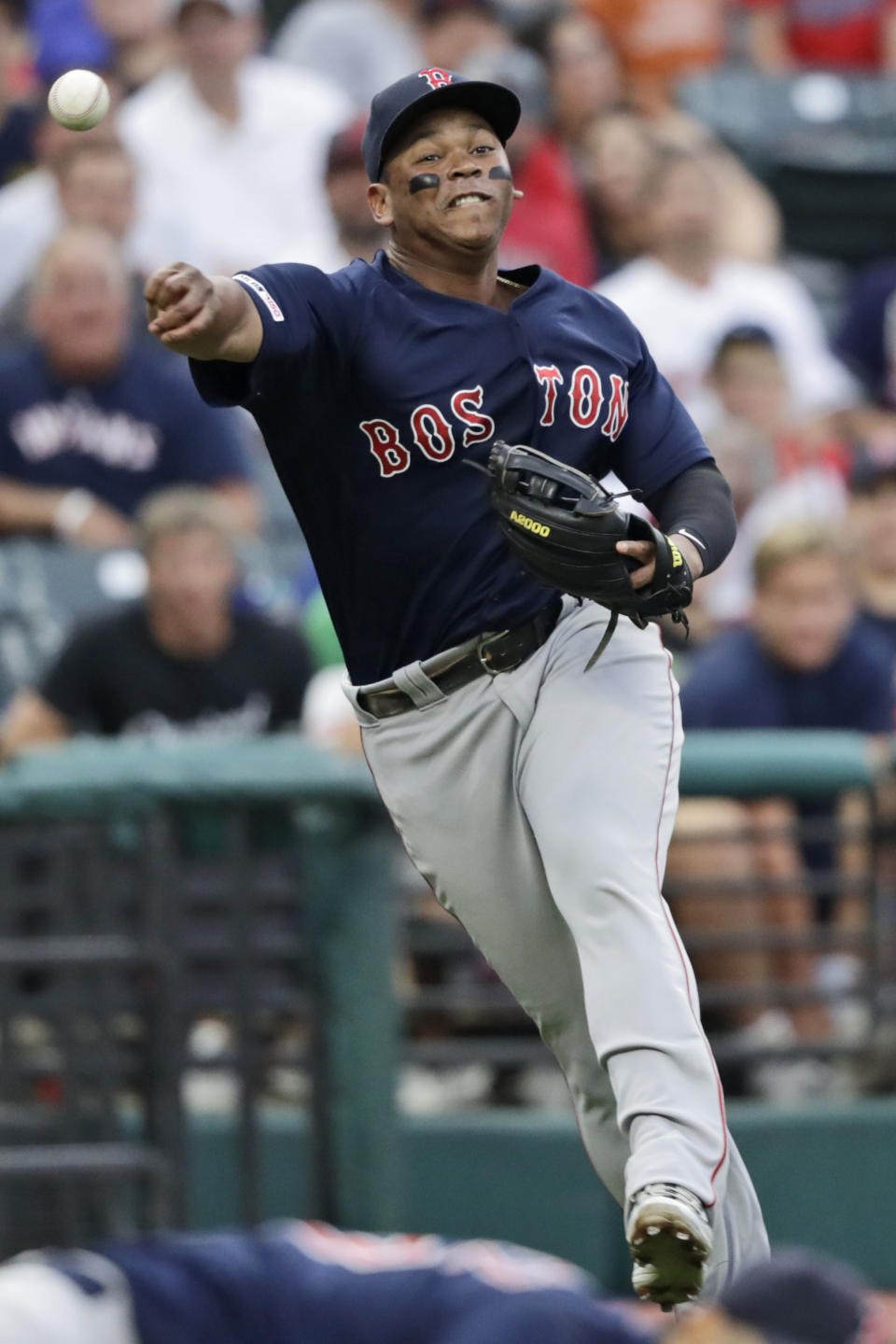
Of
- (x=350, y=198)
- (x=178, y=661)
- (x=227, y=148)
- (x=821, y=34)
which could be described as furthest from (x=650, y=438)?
(x=821, y=34)

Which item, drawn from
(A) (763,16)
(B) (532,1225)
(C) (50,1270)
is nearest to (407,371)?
(C) (50,1270)

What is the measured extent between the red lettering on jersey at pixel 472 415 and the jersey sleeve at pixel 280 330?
0.19m

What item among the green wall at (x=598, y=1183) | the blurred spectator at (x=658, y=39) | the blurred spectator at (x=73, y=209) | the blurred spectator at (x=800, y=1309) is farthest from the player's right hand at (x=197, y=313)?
the blurred spectator at (x=658, y=39)

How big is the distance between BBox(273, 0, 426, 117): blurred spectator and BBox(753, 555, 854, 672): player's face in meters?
4.34

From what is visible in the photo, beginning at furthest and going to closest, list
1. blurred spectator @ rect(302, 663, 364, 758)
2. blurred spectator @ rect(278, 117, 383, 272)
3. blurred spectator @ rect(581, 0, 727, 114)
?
1. blurred spectator @ rect(581, 0, 727, 114)
2. blurred spectator @ rect(278, 117, 383, 272)
3. blurred spectator @ rect(302, 663, 364, 758)

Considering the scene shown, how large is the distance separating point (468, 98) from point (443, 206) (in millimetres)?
166

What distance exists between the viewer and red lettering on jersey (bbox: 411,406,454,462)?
3428mm

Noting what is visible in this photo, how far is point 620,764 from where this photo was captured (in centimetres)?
350

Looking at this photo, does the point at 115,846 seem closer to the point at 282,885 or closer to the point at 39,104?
the point at 282,885

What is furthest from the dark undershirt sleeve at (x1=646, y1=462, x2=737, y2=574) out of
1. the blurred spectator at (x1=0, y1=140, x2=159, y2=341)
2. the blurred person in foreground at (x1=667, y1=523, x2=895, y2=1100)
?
the blurred spectator at (x1=0, y1=140, x2=159, y2=341)

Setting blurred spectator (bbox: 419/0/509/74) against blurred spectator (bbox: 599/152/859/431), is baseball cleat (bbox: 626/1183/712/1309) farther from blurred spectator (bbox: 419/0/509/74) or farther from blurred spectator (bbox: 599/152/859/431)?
blurred spectator (bbox: 419/0/509/74)

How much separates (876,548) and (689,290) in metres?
1.94

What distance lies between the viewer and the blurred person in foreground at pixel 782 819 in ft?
18.6

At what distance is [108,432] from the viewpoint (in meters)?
7.24
